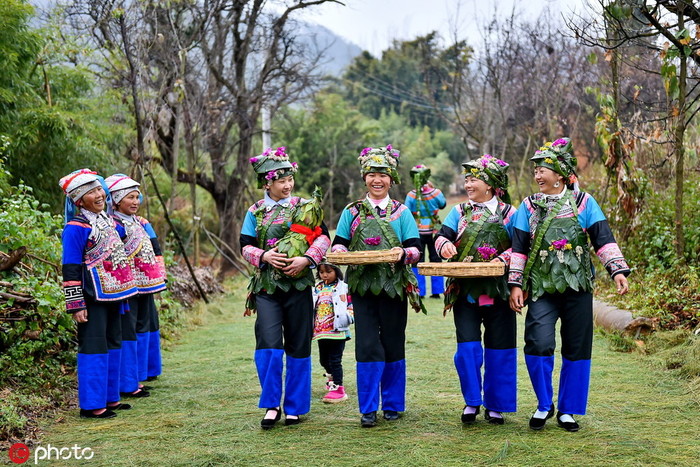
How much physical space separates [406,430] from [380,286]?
996mm

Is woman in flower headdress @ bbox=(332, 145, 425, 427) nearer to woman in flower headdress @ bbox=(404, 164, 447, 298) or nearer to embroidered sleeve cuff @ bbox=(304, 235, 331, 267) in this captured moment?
embroidered sleeve cuff @ bbox=(304, 235, 331, 267)

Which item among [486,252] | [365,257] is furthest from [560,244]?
[365,257]

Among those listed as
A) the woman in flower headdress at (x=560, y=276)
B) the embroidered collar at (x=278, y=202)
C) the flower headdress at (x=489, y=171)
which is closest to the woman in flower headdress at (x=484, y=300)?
the flower headdress at (x=489, y=171)

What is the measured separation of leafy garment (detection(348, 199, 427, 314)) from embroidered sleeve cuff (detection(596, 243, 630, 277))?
130 centimetres

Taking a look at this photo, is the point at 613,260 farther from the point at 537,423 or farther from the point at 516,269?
the point at 537,423

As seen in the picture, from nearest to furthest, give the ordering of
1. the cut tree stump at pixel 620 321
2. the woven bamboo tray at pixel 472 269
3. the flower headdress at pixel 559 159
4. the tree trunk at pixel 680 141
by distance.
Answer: the woven bamboo tray at pixel 472 269, the flower headdress at pixel 559 159, the tree trunk at pixel 680 141, the cut tree stump at pixel 620 321

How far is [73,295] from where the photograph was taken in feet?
18.0

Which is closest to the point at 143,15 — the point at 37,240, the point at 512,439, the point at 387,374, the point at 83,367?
the point at 37,240

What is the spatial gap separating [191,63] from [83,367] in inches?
317

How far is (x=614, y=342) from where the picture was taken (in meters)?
7.77

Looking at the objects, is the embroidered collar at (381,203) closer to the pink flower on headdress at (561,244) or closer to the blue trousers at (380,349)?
the blue trousers at (380,349)

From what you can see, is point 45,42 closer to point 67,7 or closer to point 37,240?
point 67,7

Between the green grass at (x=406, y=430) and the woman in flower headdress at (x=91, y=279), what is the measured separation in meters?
0.27

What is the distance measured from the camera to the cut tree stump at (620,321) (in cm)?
769
